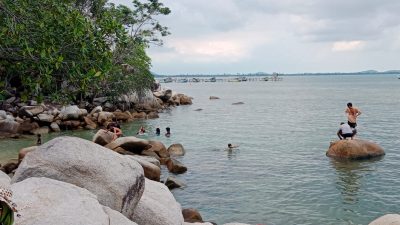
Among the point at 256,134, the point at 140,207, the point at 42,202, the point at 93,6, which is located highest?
the point at 93,6

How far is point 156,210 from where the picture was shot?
9.43 metres

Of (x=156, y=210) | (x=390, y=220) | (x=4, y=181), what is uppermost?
(x=4, y=181)

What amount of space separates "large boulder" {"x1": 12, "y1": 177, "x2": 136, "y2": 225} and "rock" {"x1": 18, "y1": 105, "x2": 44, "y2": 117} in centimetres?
3071

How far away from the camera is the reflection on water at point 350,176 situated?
17000 millimetres

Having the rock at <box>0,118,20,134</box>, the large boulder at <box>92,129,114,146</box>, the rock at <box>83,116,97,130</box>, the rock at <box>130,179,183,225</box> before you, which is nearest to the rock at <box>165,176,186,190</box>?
the large boulder at <box>92,129,114,146</box>

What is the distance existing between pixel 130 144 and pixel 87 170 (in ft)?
43.1

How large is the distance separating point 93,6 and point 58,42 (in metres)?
35.6

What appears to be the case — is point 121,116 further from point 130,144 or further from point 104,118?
point 130,144

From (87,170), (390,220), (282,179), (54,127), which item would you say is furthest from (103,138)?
(390,220)

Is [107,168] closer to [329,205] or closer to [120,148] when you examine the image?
[329,205]

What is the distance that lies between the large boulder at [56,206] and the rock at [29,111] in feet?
101

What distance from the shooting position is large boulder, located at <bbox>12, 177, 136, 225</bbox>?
6086 mm

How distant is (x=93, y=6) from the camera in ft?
145

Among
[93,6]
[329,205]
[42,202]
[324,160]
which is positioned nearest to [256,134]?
[324,160]
